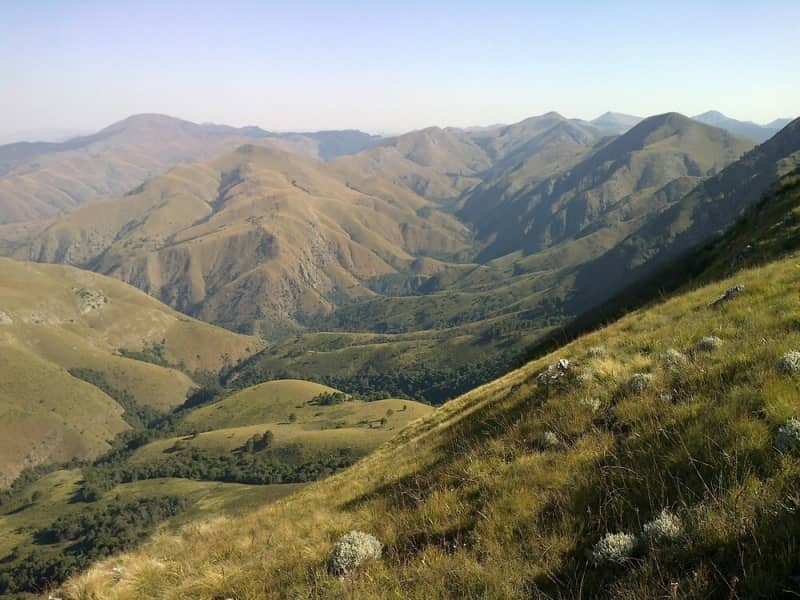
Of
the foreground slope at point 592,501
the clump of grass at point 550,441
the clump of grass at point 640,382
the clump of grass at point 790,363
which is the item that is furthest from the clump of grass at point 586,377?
the clump of grass at point 790,363

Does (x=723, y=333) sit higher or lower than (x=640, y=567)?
higher

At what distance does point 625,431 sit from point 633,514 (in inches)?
114

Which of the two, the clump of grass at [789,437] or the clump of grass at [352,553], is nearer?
the clump of grass at [789,437]

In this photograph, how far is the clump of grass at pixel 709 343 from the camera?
457 inches

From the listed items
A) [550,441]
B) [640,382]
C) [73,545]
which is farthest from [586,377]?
[73,545]

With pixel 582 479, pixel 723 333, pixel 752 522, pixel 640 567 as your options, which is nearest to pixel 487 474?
pixel 582 479

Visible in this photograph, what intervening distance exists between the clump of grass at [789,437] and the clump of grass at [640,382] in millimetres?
3723

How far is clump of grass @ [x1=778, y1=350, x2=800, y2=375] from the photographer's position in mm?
8463

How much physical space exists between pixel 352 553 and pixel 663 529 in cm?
536

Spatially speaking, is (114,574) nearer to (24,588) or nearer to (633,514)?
(633,514)

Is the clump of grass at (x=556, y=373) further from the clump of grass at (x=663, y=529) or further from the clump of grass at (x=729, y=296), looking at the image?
the clump of grass at (x=663, y=529)

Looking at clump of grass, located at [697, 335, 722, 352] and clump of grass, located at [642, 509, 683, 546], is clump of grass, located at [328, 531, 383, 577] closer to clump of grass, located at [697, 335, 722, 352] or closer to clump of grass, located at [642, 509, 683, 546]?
clump of grass, located at [642, 509, 683, 546]

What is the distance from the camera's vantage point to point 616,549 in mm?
6141

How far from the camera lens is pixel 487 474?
398 inches
